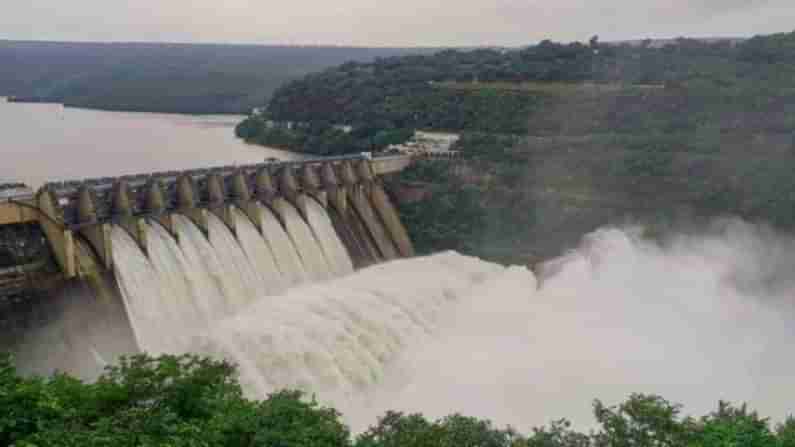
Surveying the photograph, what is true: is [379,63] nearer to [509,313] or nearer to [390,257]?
[390,257]

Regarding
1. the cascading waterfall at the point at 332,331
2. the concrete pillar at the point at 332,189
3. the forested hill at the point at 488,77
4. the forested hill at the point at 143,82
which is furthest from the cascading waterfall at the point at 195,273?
the forested hill at the point at 143,82

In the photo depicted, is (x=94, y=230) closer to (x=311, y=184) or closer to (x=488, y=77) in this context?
(x=311, y=184)

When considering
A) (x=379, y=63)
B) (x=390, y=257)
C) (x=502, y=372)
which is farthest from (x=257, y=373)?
(x=379, y=63)

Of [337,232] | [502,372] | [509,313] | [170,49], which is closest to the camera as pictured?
[502,372]

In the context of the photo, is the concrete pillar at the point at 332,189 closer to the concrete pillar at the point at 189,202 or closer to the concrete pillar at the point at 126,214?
the concrete pillar at the point at 189,202

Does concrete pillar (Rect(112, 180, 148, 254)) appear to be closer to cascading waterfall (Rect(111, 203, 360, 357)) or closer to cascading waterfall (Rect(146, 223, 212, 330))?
cascading waterfall (Rect(111, 203, 360, 357))

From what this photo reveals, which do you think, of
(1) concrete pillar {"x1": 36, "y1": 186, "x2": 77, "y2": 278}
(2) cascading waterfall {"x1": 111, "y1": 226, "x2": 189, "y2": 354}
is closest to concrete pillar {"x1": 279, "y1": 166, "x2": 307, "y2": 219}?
(2) cascading waterfall {"x1": 111, "y1": 226, "x2": 189, "y2": 354}

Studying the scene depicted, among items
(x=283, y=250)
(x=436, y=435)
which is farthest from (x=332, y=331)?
(x=436, y=435)
